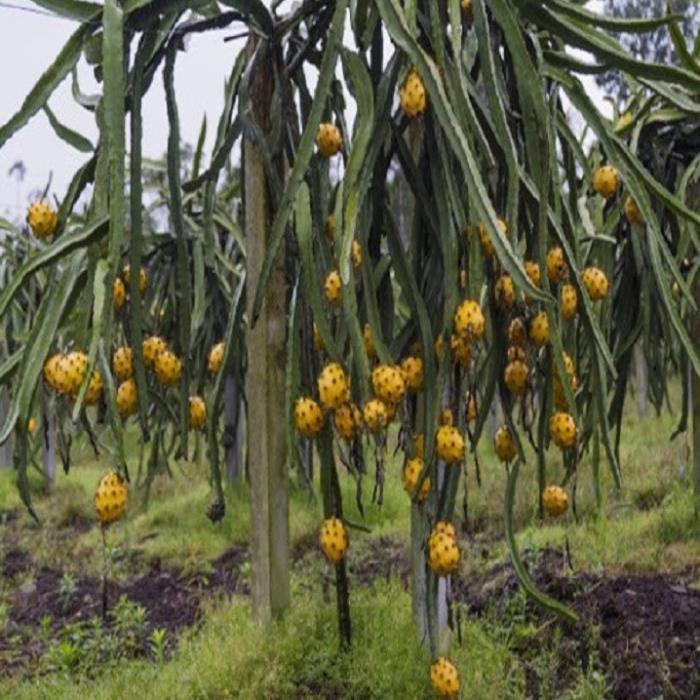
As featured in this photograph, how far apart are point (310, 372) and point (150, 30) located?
824 mm

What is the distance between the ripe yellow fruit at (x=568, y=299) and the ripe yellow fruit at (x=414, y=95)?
0.46 meters

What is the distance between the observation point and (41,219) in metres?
1.95

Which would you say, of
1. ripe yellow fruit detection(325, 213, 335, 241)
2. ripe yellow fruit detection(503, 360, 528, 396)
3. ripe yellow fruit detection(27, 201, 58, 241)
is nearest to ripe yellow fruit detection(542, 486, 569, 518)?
ripe yellow fruit detection(503, 360, 528, 396)

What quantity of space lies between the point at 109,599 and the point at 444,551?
10.5 feet

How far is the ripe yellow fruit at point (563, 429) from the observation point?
1801 millimetres

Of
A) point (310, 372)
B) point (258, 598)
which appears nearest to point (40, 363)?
point (310, 372)

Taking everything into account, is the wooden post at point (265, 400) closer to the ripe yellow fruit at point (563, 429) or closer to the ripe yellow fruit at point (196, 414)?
the ripe yellow fruit at point (196, 414)

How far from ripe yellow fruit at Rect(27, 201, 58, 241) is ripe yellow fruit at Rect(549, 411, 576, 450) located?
42.9 inches

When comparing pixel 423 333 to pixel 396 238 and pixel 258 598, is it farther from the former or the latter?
pixel 258 598

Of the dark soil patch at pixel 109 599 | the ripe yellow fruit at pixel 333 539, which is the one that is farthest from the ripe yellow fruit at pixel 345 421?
the dark soil patch at pixel 109 599

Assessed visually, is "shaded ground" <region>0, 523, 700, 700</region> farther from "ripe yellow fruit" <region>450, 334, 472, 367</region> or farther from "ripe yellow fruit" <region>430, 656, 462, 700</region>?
"ripe yellow fruit" <region>450, 334, 472, 367</region>

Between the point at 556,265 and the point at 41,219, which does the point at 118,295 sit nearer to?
the point at 41,219

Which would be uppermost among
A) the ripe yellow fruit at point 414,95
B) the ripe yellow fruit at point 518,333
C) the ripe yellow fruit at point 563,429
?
the ripe yellow fruit at point 414,95

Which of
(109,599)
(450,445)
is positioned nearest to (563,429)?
(450,445)
